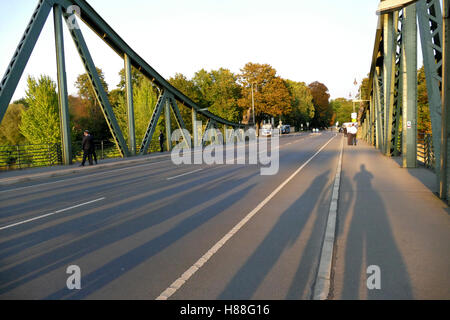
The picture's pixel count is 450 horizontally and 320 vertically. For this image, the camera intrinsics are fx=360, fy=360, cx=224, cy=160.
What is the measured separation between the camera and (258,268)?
440 cm

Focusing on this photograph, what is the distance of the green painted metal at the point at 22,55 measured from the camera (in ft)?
53.4

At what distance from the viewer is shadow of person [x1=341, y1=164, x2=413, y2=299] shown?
12.2ft

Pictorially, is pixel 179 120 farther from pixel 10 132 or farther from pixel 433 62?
pixel 10 132

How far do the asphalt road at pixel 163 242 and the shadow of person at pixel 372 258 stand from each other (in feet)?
1.47

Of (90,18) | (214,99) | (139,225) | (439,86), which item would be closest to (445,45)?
(439,86)

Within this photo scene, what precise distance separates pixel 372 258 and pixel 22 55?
58.8ft

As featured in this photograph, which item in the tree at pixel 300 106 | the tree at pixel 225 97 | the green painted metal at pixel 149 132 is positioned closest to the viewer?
the green painted metal at pixel 149 132

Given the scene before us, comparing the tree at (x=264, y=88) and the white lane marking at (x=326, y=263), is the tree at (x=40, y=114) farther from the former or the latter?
the white lane marking at (x=326, y=263)

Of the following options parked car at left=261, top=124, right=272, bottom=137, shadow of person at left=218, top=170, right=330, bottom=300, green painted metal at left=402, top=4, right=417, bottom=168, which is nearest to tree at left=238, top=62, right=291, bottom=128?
parked car at left=261, top=124, right=272, bottom=137

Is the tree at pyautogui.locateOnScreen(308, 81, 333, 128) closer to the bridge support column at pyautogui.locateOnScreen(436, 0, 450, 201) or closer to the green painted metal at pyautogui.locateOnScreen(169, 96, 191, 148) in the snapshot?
the green painted metal at pyautogui.locateOnScreen(169, 96, 191, 148)


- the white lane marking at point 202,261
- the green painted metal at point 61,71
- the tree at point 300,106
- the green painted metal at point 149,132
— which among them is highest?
the tree at point 300,106

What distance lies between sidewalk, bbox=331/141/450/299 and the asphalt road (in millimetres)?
410

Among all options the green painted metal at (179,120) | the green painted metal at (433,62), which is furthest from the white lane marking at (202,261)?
the green painted metal at (179,120)

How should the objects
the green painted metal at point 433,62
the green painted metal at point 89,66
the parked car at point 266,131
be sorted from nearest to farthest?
→ 1. the green painted metal at point 433,62
2. the green painted metal at point 89,66
3. the parked car at point 266,131
